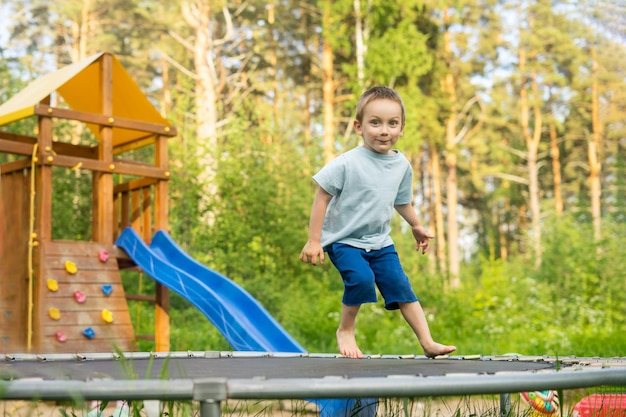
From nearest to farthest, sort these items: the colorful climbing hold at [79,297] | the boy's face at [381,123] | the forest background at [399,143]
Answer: the boy's face at [381,123]
the colorful climbing hold at [79,297]
the forest background at [399,143]

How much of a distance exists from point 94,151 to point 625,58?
21.7 m

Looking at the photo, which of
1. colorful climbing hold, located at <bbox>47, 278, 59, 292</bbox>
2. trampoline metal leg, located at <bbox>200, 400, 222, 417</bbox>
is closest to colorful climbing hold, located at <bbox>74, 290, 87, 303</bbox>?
colorful climbing hold, located at <bbox>47, 278, 59, 292</bbox>

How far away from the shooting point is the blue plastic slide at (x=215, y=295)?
17.0 ft

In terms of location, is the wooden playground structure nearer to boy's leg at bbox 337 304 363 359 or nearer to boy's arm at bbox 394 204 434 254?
boy's leg at bbox 337 304 363 359

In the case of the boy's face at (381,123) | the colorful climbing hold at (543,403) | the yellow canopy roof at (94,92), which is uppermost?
the yellow canopy roof at (94,92)

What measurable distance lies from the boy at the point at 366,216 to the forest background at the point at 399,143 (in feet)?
13.5

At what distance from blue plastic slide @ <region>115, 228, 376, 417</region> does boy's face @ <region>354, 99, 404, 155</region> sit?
6.87 feet

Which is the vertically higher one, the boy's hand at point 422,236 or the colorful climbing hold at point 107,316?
the boy's hand at point 422,236

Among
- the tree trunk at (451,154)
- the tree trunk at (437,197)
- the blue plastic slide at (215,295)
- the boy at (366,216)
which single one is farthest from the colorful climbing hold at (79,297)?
the tree trunk at (437,197)

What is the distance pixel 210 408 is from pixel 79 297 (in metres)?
4.31

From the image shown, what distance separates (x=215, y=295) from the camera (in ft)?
17.6

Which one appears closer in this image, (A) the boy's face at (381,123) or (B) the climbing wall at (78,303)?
(A) the boy's face at (381,123)

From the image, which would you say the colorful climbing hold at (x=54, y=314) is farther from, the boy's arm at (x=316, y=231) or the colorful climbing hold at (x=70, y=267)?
the boy's arm at (x=316, y=231)

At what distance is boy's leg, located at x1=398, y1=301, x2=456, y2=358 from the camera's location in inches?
127
